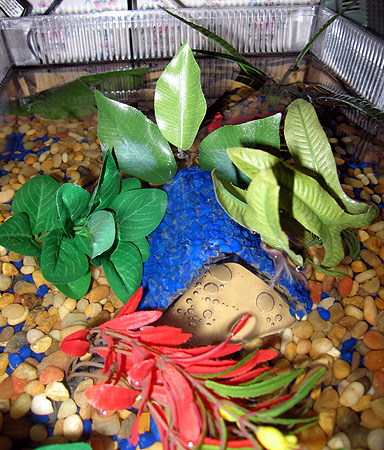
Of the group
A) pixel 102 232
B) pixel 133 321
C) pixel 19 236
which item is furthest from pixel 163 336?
pixel 19 236

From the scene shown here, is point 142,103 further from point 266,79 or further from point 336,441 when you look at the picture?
point 336,441

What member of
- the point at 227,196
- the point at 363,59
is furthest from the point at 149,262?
the point at 363,59

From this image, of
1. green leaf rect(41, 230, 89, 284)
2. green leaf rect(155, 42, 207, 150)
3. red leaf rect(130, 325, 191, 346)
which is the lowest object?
red leaf rect(130, 325, 191, 346)

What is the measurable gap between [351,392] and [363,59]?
81 cm

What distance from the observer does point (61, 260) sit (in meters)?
0.50

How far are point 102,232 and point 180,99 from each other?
216 mm

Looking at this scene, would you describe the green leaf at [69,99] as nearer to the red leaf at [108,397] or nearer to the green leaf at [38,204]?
the green leaf at [38,204]

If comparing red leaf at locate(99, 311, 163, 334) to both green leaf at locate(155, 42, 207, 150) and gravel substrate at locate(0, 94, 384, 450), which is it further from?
green leaf at locate(155, 42, 207, 150)

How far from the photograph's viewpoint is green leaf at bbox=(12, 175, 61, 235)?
0.57 m

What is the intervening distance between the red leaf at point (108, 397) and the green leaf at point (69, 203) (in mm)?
223

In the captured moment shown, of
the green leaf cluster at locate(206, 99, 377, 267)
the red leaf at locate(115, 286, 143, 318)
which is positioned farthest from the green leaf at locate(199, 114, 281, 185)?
the red leaf at locate(115, 286, 143, 318)

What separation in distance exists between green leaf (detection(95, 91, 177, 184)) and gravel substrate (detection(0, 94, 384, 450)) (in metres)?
0.04

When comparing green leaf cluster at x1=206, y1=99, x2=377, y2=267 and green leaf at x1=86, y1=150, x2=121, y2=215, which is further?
green leaf at x1=86, y1=150, x2=121, y2=215

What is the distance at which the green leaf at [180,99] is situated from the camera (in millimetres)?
518
